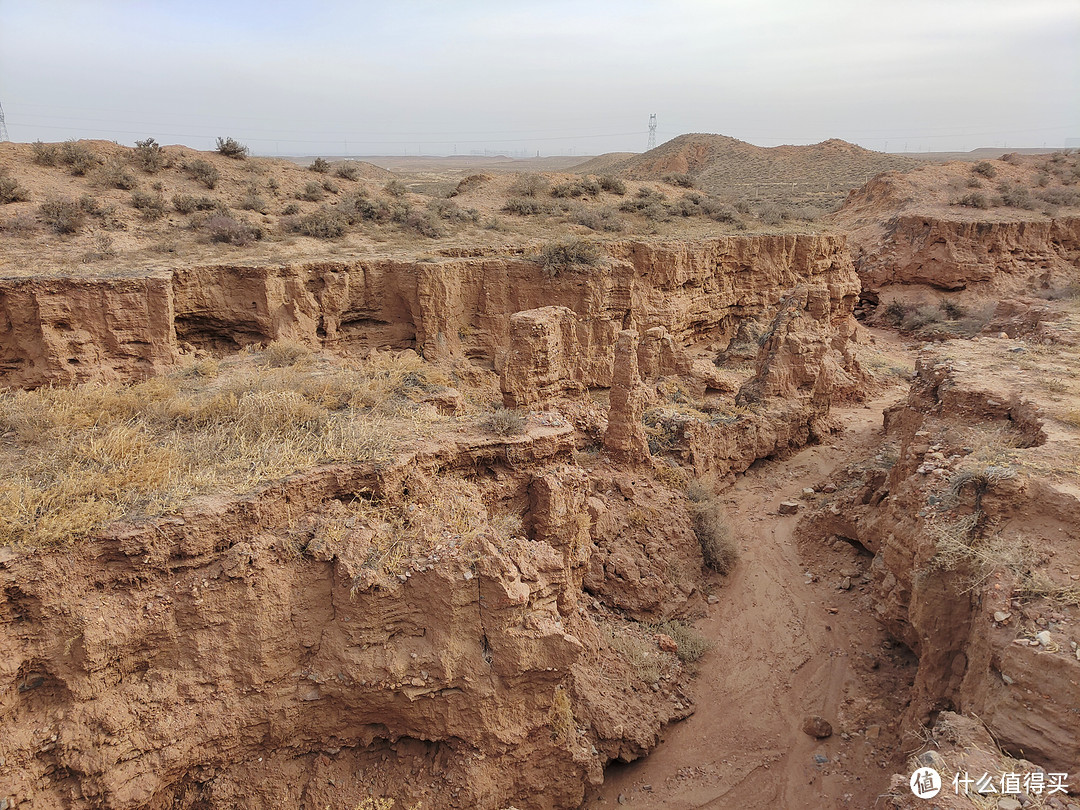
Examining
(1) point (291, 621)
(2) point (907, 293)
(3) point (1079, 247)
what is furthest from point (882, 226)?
(1) point (291, 621)

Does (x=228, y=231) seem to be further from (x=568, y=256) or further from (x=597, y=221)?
(x=597, y=221)

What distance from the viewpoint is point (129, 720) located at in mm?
4355

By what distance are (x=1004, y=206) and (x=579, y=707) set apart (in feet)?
99.1

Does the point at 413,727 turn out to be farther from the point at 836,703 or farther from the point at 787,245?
the point at 787,245

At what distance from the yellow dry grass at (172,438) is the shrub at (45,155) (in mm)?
14903

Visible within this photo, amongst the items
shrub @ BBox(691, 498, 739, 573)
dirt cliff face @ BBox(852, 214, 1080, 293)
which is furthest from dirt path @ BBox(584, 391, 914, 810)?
dirt cliff face @ BBox(852, 214, 1080, 293)

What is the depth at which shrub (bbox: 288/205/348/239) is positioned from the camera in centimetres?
1642

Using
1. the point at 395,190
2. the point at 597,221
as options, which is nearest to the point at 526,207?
the point at 597,221

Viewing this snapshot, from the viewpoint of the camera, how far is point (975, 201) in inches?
1040

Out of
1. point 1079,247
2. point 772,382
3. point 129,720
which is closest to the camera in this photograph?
point 129,720

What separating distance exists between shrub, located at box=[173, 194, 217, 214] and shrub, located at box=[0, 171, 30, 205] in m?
3.24

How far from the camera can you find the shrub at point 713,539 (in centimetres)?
953

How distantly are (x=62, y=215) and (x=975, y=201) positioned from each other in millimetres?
32270

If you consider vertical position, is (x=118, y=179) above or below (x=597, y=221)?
above
